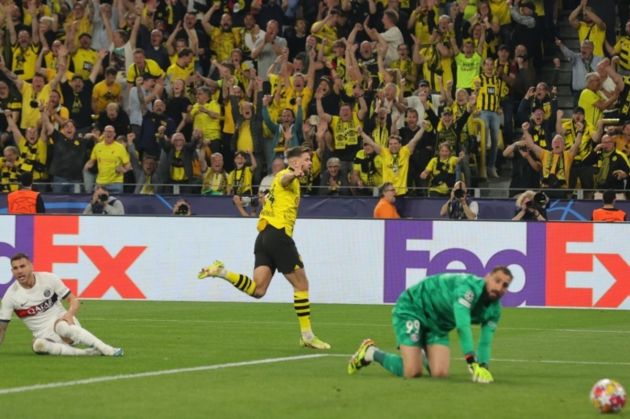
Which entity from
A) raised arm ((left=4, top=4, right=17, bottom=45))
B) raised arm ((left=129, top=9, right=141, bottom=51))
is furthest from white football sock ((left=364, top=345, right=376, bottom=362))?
raised arm ((left=4, top=4, right=17, bottom=45))

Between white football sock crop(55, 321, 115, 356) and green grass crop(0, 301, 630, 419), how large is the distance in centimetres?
25

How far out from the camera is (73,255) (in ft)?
86.3

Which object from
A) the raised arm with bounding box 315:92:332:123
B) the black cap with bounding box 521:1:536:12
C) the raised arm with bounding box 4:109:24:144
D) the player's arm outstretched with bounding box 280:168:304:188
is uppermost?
the black cap with bounding box 521:1:536:12

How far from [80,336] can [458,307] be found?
484 centimetres

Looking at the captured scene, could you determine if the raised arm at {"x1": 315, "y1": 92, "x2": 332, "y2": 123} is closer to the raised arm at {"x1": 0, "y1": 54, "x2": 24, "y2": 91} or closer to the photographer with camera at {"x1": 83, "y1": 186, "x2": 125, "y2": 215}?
the photographer with camera at {"x1": 83, "y1": 186, "x2": 125, "y2": 215}

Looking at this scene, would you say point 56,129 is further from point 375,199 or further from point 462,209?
point 462,209

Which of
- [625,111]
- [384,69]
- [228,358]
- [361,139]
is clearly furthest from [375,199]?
[228,358]

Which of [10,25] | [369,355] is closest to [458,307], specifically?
[369,355]

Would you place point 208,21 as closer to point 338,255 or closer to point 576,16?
point 576,16

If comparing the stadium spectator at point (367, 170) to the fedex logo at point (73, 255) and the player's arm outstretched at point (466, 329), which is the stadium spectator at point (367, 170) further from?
the player's arm outstretched at point (466, 329)

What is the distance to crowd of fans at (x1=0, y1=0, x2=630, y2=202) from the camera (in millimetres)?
28234

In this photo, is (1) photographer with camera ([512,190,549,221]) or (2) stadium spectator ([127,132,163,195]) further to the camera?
(2) stadium spectator ([127,132,163,195])

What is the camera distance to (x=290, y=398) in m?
12.2

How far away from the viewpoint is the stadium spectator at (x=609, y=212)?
84.4ft
